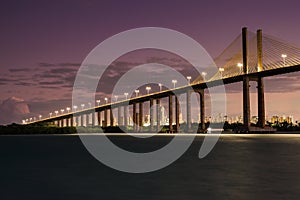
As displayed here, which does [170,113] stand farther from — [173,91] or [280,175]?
[280,175]

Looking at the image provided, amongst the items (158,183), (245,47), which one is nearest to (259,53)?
(245,47)

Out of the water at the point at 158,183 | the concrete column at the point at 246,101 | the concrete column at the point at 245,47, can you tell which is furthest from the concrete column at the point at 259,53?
the water at the point at 158,183

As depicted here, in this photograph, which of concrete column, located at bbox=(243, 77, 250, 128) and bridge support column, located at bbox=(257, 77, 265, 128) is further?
concrete column, located at bbox=(243, 77, 250, 128)

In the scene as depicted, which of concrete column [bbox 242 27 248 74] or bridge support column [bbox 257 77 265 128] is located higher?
concrete column [bbox 242 27 248 74]

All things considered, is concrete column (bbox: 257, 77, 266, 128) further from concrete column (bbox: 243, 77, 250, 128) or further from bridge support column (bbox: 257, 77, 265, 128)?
concrete column (bbox: 243, 77, 250, 128)

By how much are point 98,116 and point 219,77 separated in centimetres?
6961

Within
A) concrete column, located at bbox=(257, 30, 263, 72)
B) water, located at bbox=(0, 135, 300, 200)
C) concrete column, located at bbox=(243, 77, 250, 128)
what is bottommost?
water, located at bbox=(0, 135, 300, 200)

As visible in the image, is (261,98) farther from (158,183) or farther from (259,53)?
(158,183)

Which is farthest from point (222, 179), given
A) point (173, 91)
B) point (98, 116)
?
point (98, 116)

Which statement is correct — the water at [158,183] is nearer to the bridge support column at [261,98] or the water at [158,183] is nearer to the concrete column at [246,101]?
the bridge support column at [261,98]

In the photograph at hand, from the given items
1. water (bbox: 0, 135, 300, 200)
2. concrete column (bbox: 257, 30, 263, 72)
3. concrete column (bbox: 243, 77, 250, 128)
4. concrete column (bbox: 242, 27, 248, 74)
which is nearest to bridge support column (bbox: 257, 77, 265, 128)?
concrete column (bbox: 243, 77, 250, 128)

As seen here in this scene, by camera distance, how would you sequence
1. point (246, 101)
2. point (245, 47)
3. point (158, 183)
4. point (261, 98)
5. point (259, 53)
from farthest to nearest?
point (245, 47)
point (259, 53)
point (246, 101)
point (261, 98)
point (158, 183)

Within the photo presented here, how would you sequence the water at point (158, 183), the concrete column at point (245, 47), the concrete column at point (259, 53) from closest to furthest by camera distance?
1. the water at point (158, 183)
2. the concrete column at point (259, 53)
3. the concrete column at point (245, 47)

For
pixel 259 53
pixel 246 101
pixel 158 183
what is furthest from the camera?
pixel 259 53
